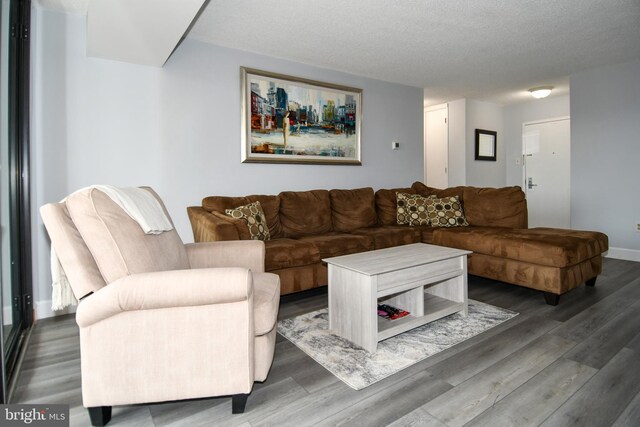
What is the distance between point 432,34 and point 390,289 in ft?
8.00

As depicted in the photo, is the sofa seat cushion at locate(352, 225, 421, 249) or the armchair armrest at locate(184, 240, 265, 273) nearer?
the armchair armrest at locate(184, 240, 265, 273)

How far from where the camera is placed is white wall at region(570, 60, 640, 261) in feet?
13.8

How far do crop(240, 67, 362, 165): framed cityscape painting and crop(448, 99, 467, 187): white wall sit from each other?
2.41 metres

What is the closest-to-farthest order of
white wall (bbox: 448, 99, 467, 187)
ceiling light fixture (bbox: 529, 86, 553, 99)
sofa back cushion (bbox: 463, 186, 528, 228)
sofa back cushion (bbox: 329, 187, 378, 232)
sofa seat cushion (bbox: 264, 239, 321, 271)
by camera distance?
1. sofa seat cushion (bbox: 264, 239, 321, 271)
2. sofa back cushion (bbox: 463, 186, 528, 228)
3. sofa back cushion (bbox: 329, 187, 378, 232)
4. ceiling light fixture (bbox: 529, 86, 553, 99)
5. white wall (bbox: 448, 99, 467, 187)

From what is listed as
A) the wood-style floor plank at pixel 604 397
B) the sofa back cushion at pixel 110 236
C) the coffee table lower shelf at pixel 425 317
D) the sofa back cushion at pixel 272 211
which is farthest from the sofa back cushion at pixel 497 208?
the sofa back cushion at pixel 110 236

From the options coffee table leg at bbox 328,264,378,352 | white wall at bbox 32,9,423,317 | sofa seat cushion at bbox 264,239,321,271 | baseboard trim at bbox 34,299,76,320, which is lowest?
baseboard trim at bbox 34,299,76,320

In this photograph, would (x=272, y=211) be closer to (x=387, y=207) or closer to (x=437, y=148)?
(x=387, y=207)

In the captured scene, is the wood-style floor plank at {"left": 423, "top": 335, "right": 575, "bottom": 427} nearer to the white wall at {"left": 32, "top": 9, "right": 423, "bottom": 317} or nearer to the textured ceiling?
the textured ceiling

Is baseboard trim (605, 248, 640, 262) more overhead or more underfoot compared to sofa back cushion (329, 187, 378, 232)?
more underfoot

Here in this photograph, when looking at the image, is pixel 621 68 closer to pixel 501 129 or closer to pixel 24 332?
pixel 501 129

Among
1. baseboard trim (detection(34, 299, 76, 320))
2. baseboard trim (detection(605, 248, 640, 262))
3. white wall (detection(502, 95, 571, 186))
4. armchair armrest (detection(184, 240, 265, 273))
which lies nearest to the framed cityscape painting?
armchair armrest (detection(184, 240, 265, 273))

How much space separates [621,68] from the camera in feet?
14.0

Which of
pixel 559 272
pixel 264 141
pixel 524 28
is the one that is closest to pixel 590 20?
pixel 524 28

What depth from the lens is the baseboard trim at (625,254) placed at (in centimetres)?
418
